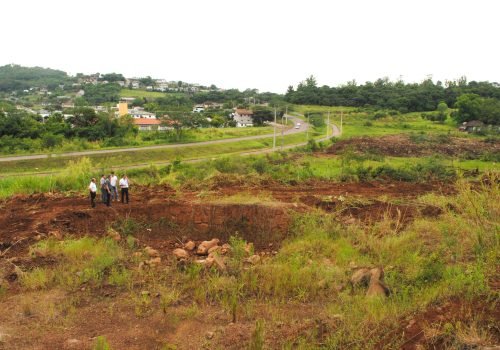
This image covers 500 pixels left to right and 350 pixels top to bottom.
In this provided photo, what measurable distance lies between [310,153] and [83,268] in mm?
29554

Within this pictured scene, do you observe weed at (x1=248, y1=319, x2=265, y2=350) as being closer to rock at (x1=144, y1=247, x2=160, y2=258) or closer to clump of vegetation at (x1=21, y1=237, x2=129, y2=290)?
clump of vegetation at (x1=21, y1=237, x2=129, y2=290)

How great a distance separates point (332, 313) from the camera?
7.07m

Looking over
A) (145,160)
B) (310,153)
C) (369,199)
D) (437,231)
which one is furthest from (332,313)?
(310,153)

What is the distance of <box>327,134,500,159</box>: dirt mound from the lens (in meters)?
37.3

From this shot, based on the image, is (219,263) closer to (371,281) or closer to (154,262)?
(154,262)

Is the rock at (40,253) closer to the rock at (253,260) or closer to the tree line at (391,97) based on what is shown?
the rock at (253,260)

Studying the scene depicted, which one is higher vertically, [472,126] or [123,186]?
[472,126]

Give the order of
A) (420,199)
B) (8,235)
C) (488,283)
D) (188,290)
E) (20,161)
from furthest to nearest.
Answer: (20,161) → (420,199) → (8,235) → (188,290) → (488,283)

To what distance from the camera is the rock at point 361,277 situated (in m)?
8.02

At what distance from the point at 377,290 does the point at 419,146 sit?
3656 cm

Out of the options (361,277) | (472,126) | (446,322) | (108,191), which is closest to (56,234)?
(108,191)

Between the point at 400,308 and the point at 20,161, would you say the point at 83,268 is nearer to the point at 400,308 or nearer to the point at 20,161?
the point at 400,308

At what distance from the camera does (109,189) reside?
46.7 feet

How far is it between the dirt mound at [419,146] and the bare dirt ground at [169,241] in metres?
18.4
